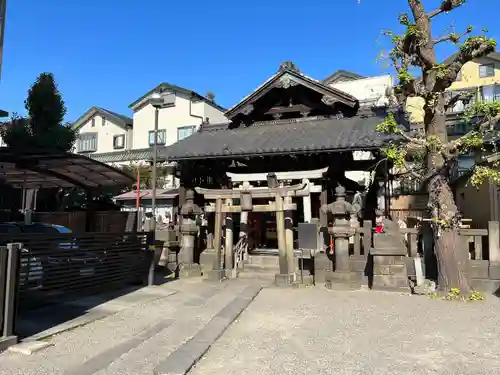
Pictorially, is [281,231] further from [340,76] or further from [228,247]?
[340,76]

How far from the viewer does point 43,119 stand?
65.3 feet

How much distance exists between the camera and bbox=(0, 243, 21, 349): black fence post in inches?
210

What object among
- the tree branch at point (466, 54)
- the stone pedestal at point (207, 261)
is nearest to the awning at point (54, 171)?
the stone pedestal at point (207, 261)

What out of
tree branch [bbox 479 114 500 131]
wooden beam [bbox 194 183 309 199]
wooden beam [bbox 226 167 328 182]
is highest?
tree branch [bbox 479 114 500 131]

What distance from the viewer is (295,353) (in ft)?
17.7

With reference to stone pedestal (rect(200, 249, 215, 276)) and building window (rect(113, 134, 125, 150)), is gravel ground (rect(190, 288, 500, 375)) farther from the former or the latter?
building window (rect(113, 134, 125, 150))

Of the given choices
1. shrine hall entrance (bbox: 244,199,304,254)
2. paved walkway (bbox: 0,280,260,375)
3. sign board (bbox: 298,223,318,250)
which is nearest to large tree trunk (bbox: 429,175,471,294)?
sign board (bbox: 298,223,318,250)

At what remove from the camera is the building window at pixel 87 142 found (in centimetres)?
3884

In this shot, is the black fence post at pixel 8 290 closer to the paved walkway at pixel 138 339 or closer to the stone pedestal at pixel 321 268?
the paved walkway at pixel 138 339

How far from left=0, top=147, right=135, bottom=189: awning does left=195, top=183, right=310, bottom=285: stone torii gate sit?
2.70 m

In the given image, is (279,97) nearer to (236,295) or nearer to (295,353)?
(236,295)

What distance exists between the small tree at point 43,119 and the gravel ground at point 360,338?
15484 mm

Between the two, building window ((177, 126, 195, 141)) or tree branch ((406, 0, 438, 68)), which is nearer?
tree branch ((406, 0, 438, 68))

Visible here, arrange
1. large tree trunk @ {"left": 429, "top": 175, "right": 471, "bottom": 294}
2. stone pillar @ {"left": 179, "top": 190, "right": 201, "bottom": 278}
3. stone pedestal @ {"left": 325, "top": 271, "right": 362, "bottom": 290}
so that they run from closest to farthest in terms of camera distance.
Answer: large tree trunk @ {"left": 429, "top": 175, "right": 471, "bottom": 294} < stone pedestal @ {"left": 325, "top": 271, "right": 362, "bottom": 290} < stone pillar @ {"left": 179, "top": 190, "right": 201, "bottom": 278}
